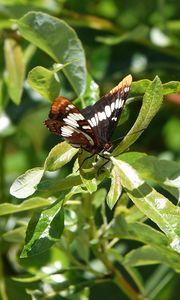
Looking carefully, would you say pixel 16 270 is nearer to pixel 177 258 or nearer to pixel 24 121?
pixel 24 121

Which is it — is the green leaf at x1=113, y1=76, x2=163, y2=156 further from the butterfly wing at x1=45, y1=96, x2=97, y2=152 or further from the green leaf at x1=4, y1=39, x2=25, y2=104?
the green leaf at x1=4, y1=39, x2=25, y2=104

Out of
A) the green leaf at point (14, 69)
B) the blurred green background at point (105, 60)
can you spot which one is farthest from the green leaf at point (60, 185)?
the blurred green background at point (105, 60)

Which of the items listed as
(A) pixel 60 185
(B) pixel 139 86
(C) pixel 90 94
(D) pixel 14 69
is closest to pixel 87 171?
(A) pixel 60 185

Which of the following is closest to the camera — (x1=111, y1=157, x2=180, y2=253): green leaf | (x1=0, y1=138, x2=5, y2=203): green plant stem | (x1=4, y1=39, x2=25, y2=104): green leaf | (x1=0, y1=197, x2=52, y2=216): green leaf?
(x1=111, y1=157, x2=180, y2=253): green leaf

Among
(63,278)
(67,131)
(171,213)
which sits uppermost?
(67,131)

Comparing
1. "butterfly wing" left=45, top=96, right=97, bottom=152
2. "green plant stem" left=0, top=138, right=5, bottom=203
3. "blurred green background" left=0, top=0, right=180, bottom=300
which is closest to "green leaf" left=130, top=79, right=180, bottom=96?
"butterfly wing" left=45, top=96, right=97, bottom=152

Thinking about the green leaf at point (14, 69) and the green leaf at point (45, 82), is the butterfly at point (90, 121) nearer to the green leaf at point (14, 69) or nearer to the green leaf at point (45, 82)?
the green leaf at point (45, 82)

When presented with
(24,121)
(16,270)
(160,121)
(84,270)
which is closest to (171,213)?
(84,270)

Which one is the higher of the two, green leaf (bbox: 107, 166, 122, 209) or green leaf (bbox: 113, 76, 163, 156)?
green leaf (bbox: 113, 76, 163, 156)
